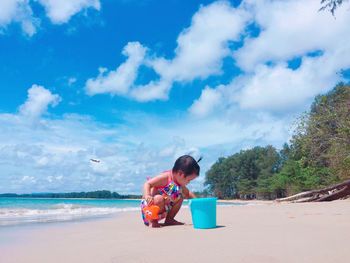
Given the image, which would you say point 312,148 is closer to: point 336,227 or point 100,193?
point 336,227

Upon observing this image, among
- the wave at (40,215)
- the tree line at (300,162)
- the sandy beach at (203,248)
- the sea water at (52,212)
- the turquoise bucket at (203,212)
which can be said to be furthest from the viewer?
the tree line at (300,162)

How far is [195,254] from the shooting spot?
273 centimetres

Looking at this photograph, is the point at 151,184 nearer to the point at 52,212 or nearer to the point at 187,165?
the point at 187,165

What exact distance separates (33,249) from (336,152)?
1650cm

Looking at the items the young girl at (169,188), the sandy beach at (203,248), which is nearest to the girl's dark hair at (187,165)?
the young girl at (169,188)

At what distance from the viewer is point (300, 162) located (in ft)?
64.5

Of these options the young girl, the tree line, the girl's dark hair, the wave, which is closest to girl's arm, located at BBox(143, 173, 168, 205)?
the young girl

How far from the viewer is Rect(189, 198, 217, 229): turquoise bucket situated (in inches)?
175

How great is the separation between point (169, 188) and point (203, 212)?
622 millimetres

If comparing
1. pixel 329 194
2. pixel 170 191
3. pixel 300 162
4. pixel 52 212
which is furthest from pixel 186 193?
pixel 300 162

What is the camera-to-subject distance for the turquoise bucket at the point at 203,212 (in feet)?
14.6

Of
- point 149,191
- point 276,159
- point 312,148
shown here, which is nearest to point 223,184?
point 276,159

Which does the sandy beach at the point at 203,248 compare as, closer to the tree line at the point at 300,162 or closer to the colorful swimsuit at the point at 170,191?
the colorful swimsuit at the point at 170,191

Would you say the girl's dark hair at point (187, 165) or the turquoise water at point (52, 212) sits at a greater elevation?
the girl's dark hair at point (187, 165)
